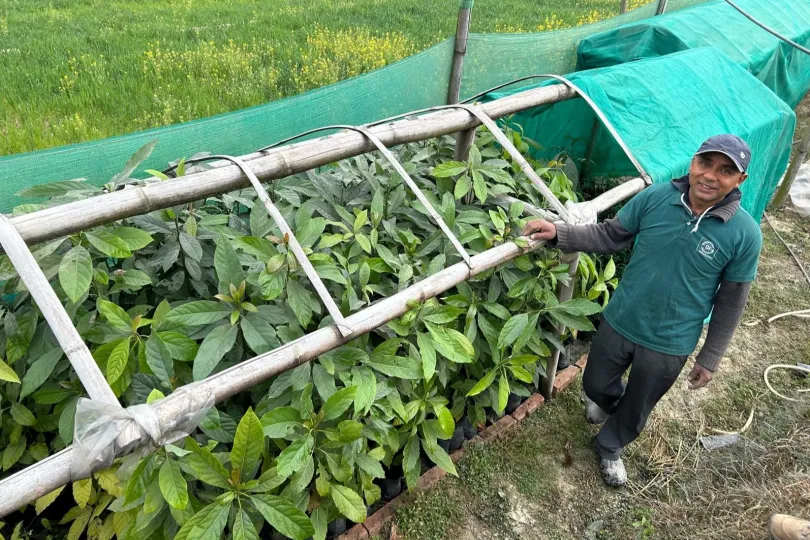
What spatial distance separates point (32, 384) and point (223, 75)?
412cm

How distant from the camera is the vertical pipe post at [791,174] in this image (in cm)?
466

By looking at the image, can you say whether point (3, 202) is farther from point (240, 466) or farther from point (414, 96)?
point (414, 96)

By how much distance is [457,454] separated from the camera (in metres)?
2.44

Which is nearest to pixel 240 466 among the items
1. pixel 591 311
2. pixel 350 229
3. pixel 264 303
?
pixel 264 303

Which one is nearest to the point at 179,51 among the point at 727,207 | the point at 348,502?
the point at 348,502

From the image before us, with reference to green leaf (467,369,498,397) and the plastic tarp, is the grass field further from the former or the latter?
green leaf (467,369,498,397)

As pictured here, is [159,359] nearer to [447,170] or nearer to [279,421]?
[279,421]

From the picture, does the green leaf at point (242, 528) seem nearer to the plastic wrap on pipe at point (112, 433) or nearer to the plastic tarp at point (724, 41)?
the plastic wrap on pipe at point (112, 433)

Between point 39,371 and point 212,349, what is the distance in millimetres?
474

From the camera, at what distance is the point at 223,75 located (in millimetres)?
4988

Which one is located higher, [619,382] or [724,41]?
[724,41]

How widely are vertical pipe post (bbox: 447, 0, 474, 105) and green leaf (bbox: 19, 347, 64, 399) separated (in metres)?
2.74

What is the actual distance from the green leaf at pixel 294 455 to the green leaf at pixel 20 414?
767 millimetres

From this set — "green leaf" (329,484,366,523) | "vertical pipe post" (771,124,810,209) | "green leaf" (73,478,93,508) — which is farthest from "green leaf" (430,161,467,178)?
"vertical pipe post" (771,124,810,209)
